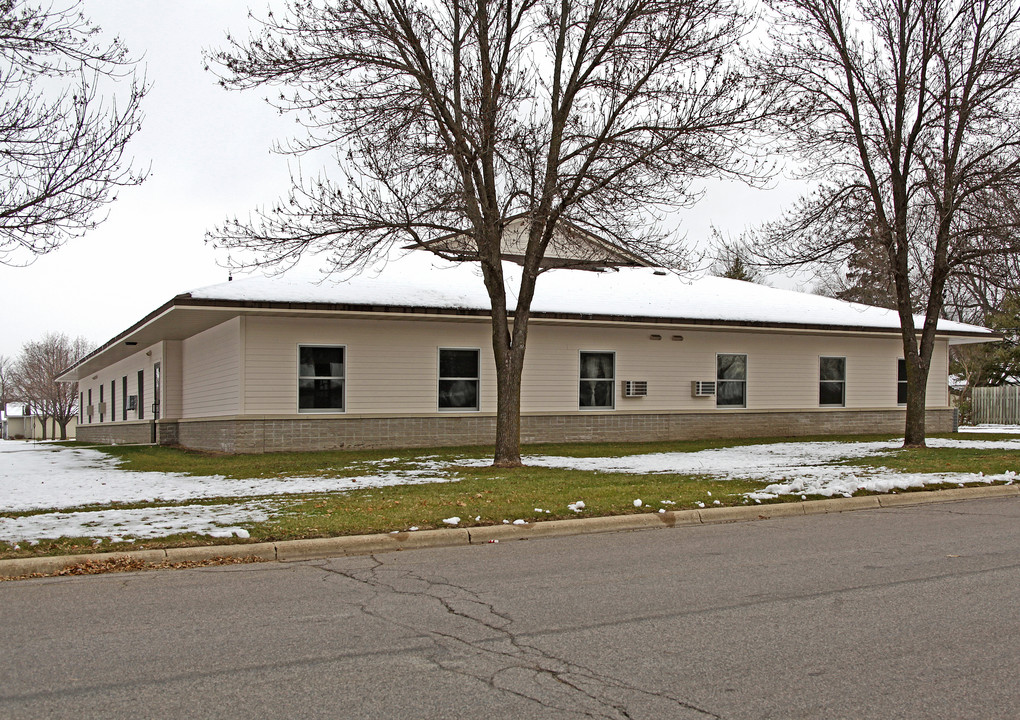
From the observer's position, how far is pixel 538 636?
5746mm

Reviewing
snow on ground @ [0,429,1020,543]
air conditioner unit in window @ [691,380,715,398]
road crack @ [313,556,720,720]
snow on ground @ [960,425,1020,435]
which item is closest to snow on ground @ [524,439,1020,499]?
snow on ground @ [0,429,1020,543]

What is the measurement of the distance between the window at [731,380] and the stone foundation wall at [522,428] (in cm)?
41

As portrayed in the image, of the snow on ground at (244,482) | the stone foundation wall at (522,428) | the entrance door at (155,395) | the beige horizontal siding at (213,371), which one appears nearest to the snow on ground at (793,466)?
the snow on ground at (244,482)

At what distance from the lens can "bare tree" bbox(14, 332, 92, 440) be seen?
249 feet

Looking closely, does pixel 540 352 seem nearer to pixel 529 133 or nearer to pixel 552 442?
pixel 552 442

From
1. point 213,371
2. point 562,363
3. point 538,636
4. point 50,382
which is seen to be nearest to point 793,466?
point 562,363

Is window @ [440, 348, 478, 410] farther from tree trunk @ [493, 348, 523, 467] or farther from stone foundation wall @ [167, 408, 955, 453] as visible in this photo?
tree trunk @ [493, 348, 523, 467]

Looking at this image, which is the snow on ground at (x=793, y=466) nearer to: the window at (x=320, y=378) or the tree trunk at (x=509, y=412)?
the tree trunk at (x=509, y=412)

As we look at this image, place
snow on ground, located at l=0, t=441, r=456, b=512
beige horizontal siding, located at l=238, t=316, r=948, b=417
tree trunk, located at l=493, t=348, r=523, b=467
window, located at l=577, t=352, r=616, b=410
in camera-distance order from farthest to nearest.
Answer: window, located at l=577, t=352, r=616, b=410 → beige horizontal siding, located at l=238, t=316, r=948, b=417 → tree trunk, located at l=493, t=348, r=523, b=467 → snow on ground, located at l=0, t=441, r=456, b=512

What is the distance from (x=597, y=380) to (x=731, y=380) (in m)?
4.48

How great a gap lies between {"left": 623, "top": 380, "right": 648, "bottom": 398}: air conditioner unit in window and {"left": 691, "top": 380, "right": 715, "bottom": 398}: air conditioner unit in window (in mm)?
1649

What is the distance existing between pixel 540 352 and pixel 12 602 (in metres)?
17.3

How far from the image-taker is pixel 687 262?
16.2 meters

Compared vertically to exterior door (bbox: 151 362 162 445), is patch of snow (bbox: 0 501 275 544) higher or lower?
lower
